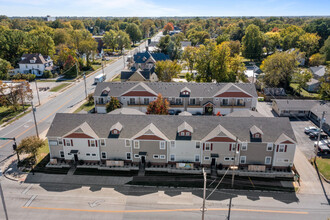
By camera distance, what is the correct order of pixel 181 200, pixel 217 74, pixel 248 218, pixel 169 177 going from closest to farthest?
1. pixel 248 218
2. pixel 181 200
3. pixel 169 177
4. pixel 217 74

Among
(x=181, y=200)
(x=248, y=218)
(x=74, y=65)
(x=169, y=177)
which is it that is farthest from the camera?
(x=74, y=65)

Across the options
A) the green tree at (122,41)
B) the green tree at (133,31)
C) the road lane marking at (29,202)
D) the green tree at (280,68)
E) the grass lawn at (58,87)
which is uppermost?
the green tree at (133,31)

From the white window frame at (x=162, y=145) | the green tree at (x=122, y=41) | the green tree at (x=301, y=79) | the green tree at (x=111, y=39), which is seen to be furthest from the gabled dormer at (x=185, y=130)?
the green tree at (x=122, y=41)

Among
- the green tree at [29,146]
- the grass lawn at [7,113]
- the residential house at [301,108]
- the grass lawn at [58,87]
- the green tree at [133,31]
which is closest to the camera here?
the green tree at [29,146]

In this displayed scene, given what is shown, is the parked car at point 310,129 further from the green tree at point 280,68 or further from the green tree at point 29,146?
the green tree at point 29,146

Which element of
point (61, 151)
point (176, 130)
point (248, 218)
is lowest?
point (248, 218)

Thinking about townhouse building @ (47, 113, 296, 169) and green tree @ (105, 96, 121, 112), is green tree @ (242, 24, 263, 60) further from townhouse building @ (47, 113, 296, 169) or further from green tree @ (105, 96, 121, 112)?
townhouse building @ (47, 113, 296, 169)

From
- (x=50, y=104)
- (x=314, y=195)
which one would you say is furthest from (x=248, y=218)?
(x=50, y=104)

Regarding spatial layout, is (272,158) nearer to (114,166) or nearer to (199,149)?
(199,149)
